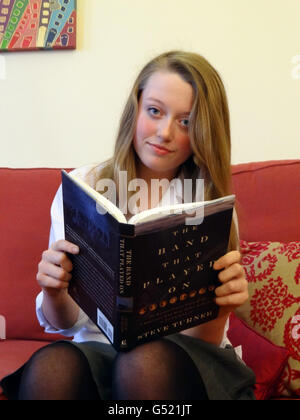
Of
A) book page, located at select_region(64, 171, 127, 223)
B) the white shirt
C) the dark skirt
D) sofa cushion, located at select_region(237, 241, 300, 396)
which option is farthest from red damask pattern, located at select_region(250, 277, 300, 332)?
book page, located at select_region(64, 171, 127, 223)

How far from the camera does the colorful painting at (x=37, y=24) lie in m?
1.61

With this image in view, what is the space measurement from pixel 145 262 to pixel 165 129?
368mm

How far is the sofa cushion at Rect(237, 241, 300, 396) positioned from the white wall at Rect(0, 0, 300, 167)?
1.92 feet

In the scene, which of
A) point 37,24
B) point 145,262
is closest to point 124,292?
point 145,262

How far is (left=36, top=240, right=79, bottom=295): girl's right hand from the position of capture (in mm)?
845

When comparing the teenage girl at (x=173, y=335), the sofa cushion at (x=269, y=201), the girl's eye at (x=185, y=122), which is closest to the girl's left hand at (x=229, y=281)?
the teenage girl at (x=173, y=335)

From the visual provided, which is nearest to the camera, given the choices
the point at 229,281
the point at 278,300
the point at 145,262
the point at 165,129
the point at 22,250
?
the point at 145,262

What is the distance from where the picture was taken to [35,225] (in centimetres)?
128

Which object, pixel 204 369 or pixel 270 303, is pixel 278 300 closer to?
pixel 270 303

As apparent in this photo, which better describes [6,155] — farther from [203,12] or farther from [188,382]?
[188,382]

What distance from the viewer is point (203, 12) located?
5.21 ft
